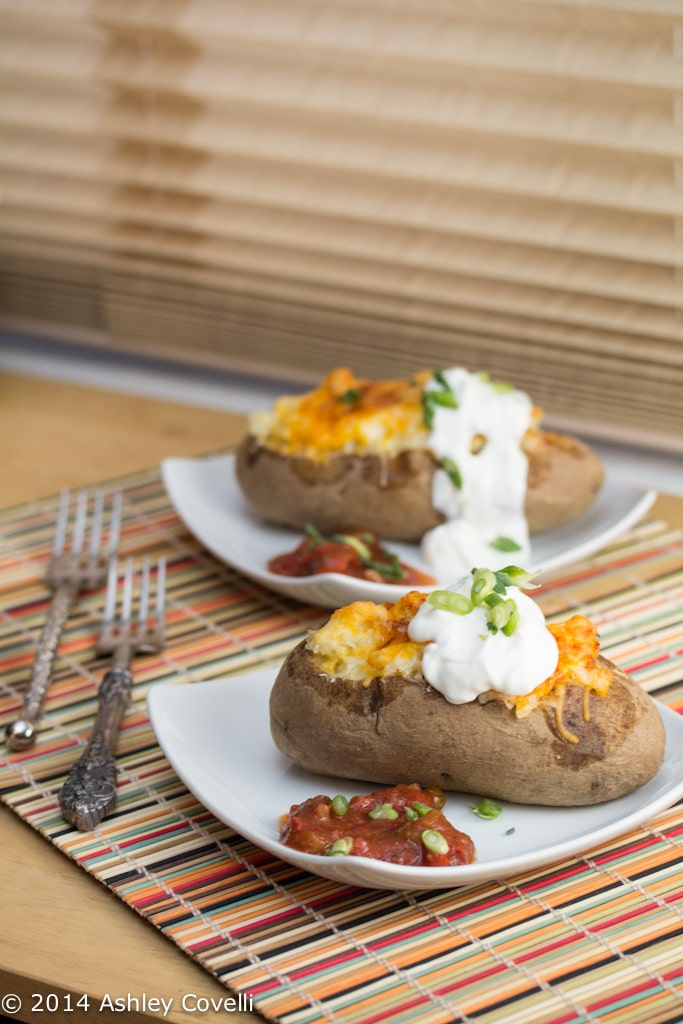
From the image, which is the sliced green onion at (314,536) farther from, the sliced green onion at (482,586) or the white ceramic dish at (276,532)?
the sliced green onion at (482,586)

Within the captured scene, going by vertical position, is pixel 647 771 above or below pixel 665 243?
below

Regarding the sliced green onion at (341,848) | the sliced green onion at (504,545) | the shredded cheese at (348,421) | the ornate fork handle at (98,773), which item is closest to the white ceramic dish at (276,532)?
the sliced green onion at (504,545)

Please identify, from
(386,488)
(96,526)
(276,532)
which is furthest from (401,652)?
(96,526)

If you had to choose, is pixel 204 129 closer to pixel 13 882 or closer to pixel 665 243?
pixel 665 243

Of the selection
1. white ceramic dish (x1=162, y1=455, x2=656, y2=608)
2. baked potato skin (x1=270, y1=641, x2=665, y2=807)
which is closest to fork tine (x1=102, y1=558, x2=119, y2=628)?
white ceramic dish (x1=162, y1=455, x2=656, y2=608)

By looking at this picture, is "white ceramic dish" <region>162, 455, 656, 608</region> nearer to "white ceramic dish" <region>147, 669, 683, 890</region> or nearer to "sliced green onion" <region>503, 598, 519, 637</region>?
"white ceramic dish" <region>147, 669, 683, 890</region>

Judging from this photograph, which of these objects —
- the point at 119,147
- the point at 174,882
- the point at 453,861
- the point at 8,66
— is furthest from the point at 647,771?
the point at 8,66

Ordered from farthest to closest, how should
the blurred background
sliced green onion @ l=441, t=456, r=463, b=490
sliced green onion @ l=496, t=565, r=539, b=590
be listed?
the blurred background → sliced green onion @ l=441, t=456, r=463, b=490 → sliced green onion @ l=496, t=565, r=539, b=590
